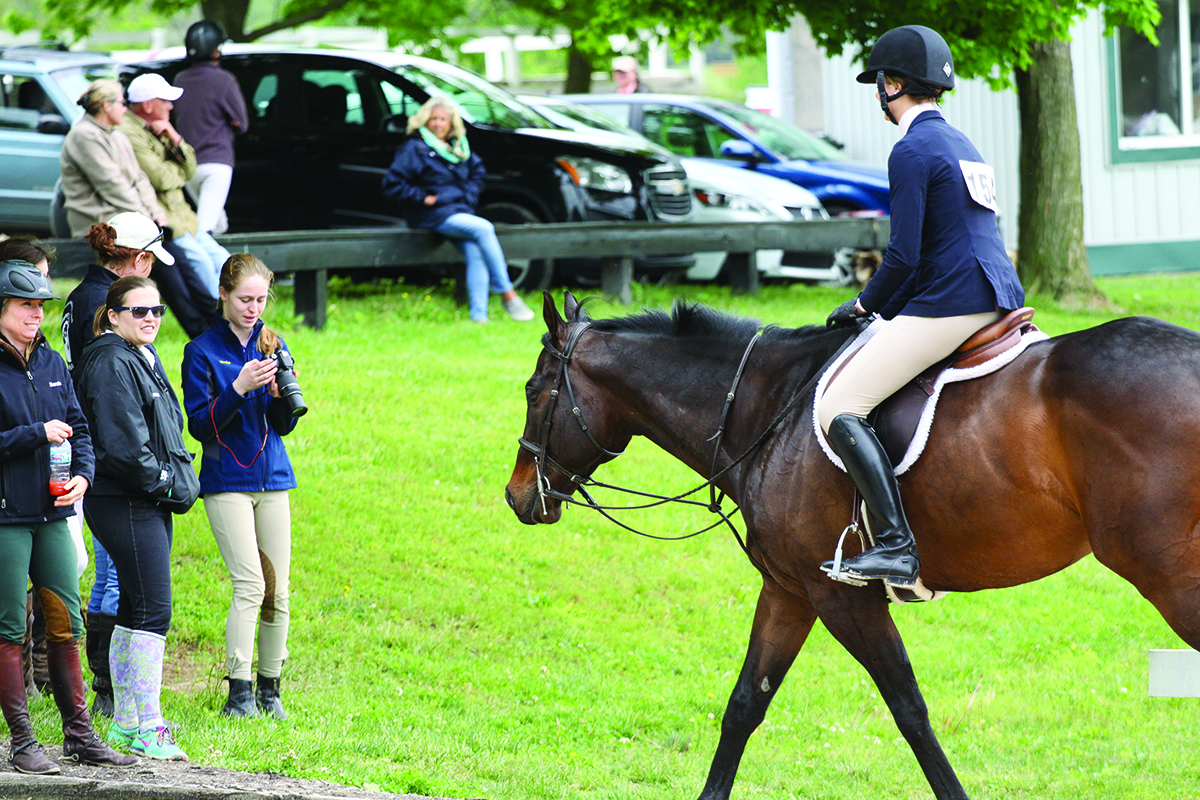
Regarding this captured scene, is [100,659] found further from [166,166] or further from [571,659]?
[166,166]

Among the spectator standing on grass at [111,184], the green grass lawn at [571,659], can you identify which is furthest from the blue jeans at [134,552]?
the spectator standing on grass at [111,184]

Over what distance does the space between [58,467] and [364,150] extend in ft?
30.5

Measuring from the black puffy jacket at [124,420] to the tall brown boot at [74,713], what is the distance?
25.5 inches

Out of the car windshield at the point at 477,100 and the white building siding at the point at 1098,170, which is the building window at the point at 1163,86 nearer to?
the white building siding at the point at 1098,170

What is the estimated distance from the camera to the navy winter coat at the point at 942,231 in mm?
4637

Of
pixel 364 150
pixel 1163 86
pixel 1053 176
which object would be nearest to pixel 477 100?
pixel 364 150

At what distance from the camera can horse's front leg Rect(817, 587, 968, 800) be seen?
4797 mm

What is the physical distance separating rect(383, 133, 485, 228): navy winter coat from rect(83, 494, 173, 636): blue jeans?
7.49 metres

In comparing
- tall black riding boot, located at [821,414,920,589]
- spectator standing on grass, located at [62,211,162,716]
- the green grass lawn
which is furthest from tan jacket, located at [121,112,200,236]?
tall black riding boot, located at [821,414,920,589]

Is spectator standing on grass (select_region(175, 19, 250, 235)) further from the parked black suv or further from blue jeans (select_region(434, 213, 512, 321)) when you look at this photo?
the parked black suv

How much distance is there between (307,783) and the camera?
205 inches

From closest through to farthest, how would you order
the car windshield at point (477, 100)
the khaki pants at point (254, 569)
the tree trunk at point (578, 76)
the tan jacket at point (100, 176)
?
the khaki pants at point (254, 569)
the tan jacket at point (100, 176)
the car windshield at point (477, 100)
the tree trunk at point (578, 76)

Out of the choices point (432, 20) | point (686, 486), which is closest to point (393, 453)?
point (686, 486)

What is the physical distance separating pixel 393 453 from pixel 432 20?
17.6 m
